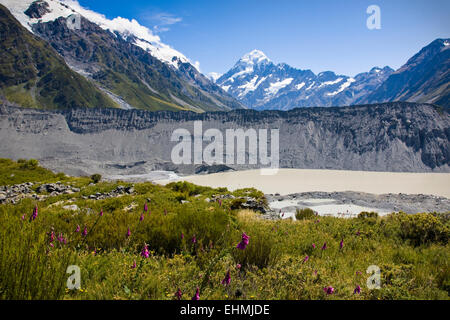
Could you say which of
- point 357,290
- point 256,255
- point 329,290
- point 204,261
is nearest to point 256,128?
point 256,255

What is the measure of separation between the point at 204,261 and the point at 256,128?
50.3 metres

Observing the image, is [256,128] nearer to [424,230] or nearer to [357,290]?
[424,230]

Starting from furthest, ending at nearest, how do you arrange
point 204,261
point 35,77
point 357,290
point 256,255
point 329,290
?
point 35,77, point 256,255, point 204,261, point 357,290, point 329,290

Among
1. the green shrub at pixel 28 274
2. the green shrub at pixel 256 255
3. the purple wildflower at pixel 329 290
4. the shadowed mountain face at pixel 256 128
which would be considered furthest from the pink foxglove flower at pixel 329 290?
the shadowed mountain face at pixel 256 128

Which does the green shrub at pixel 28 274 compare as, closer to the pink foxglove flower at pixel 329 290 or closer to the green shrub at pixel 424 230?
the pink foxglove flower at pixel 329 290

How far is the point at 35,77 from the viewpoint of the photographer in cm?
13662

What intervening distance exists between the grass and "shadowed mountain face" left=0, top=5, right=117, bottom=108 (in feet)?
468

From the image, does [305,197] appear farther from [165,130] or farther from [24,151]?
[24,151]

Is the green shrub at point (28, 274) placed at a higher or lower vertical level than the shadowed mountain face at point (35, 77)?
lower

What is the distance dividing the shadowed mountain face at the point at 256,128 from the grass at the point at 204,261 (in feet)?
116

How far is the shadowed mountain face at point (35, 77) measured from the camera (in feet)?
405

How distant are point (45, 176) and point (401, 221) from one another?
25491mm

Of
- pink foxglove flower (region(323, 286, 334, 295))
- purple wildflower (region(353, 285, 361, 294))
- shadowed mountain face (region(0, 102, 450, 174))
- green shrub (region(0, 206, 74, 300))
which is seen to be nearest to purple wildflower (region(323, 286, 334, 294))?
pink foxglove flower (region(323, 286, 334, 295))

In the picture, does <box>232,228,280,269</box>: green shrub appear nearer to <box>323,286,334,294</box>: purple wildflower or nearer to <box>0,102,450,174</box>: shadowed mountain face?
<box>323,286,334,294</box>: purple wildflower
